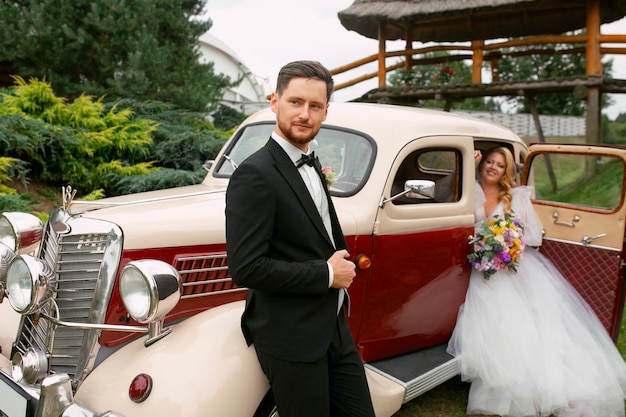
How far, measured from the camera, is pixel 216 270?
2.57 m

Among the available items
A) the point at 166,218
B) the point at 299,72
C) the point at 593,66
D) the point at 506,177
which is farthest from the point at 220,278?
the point at 593,66

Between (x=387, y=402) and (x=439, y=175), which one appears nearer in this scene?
(x=387, y=402)

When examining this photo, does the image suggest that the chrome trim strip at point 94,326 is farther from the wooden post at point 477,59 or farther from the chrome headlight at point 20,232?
the wooden post at point 477,59

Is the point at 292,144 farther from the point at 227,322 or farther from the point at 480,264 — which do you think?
the point at 480,264

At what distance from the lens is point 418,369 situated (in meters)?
3.11

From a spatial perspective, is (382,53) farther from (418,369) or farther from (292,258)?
(292,258)

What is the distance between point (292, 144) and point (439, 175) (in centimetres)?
303

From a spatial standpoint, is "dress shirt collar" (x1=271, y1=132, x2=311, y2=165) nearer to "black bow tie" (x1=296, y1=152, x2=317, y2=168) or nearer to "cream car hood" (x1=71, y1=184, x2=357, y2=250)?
A: "black bow tie" (x1=296, y1=152, x2=317, y2=168)

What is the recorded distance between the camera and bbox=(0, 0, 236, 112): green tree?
8430mm

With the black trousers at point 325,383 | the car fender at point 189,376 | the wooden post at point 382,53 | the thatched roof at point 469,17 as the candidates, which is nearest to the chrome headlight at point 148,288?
the car fender at point 189,376

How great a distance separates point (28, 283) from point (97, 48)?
7.58 metres

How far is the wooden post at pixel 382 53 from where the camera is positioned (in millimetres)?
11430

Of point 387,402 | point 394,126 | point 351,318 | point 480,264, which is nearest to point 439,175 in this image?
point 480,264

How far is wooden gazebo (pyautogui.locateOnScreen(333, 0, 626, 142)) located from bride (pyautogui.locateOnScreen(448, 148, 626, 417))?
6.48 m
